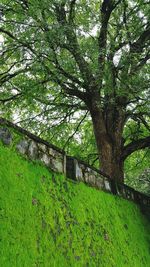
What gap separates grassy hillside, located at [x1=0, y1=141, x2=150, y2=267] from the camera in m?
3.80

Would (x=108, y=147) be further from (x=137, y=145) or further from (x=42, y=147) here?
(x=42, y=147)

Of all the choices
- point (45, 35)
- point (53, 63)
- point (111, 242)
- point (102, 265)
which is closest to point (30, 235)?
point (102, 265)


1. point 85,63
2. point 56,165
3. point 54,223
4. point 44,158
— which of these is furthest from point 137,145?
point 54,223

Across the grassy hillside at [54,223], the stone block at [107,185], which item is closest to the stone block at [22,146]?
the grassy hillside at [54,223]

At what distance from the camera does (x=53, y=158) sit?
554cm

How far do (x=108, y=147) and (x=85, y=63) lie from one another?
297 centimetres

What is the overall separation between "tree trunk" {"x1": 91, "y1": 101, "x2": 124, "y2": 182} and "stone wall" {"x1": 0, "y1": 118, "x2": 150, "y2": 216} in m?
2.41

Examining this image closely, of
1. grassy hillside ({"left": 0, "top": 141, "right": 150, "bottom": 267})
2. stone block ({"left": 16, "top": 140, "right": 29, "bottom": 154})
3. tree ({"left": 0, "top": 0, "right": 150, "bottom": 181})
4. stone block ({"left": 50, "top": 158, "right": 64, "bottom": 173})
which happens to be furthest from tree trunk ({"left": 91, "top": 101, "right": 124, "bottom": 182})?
stone block ({"left": 16, "top": 140, "right": 29, "bottom": 154})

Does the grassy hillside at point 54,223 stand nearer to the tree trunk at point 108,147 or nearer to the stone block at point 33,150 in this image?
the stone block at point 33,150

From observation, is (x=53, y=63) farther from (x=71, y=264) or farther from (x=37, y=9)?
(x=71, y=264)

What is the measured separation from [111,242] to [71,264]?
1.94 meters

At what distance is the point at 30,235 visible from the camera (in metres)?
4.00

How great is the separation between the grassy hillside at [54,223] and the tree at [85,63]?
3.89 m

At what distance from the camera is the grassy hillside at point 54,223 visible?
12.5 feet
